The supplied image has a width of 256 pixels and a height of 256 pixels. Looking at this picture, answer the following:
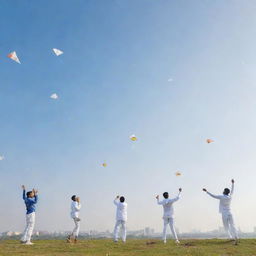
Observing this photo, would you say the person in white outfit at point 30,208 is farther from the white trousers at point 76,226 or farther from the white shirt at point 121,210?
the white shirt at point 121,210

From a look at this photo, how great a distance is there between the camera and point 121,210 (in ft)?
73.1

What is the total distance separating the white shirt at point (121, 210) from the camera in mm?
22141

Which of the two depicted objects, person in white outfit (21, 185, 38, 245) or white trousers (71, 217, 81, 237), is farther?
white trousers (71, 217, 81, 237)

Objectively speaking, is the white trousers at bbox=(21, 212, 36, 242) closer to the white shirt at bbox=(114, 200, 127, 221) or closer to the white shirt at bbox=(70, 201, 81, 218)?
the white shirt at bbox=(70, 201, 81, 218)

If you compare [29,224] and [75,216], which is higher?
[75,216]

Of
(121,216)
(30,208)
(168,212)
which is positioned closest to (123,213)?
(121,216)

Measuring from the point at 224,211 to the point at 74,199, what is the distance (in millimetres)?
10831

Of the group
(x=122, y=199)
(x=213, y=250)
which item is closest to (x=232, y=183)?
(x=213, y=250)

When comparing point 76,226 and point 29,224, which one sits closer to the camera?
point 29,224

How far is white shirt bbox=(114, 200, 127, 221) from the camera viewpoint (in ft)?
72.6

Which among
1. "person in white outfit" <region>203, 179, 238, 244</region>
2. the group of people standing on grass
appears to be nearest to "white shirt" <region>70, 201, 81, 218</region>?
the group of people standing on grass

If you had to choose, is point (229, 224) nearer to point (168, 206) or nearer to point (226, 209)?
point (226, 209)

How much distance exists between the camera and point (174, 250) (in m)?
17.1

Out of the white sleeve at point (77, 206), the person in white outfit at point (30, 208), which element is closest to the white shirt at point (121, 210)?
the white sleeve at point (77, 206)
